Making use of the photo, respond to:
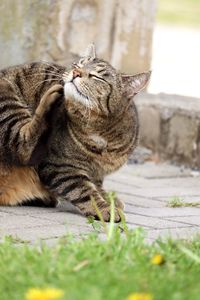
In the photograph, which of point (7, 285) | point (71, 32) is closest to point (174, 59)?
point (71, 32)

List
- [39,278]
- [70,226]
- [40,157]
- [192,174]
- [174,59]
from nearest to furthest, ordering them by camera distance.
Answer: [39,278] < [70,226] < [40,157] < [192,174] < [174,59]

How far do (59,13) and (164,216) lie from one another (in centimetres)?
275

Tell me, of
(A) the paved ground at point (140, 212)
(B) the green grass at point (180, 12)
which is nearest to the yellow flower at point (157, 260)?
(A) the paved ground at point (140, 212)

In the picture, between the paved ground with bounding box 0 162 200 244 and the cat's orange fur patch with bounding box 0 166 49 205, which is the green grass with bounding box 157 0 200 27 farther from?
the cat's orange fur patch with bounding box 0 166 49 205

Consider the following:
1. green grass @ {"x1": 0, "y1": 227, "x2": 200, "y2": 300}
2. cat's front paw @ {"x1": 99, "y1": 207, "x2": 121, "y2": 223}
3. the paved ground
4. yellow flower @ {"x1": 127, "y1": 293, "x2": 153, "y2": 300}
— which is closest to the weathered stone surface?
the paved ground

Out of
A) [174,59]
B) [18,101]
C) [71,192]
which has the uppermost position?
[18,101]

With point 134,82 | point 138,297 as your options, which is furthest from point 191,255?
point 134,82

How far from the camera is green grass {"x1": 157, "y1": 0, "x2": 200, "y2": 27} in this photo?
20.2m

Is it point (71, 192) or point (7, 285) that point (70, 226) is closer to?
point (71, 192)

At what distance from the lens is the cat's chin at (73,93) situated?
5.45 meters

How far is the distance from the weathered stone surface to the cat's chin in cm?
221

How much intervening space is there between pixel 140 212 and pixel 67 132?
0.63 meters

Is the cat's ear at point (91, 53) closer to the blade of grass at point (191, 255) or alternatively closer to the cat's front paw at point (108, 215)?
the cat's front paw at point (108, 215)

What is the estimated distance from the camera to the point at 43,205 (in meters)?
5.71
